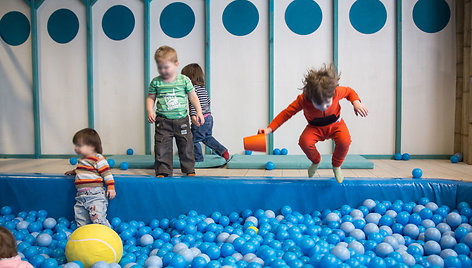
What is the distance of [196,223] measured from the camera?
112 inches

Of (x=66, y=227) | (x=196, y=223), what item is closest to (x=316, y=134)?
(x=196, y=223)

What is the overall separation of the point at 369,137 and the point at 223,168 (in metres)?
1.85

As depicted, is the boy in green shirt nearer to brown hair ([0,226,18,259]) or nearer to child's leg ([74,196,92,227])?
child's leg ([74,196,92,227])

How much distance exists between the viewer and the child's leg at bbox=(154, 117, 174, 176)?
327cm

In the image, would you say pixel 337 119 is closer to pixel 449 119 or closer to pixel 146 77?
pixel 449 119

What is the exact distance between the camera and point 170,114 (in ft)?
10.7

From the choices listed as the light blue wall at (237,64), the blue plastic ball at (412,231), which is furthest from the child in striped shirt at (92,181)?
the light blue wall at (237,64)

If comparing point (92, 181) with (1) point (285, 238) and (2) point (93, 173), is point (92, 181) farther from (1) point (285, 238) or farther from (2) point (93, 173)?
(1) point (285, 238)

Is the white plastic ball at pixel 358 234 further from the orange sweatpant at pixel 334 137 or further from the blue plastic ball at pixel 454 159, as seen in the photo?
the blue plastic ball at pixel 454 159

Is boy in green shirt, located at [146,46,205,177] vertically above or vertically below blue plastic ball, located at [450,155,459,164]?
above

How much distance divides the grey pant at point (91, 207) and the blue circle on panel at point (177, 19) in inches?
104

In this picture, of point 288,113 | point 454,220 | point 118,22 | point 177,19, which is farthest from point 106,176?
point 118,22

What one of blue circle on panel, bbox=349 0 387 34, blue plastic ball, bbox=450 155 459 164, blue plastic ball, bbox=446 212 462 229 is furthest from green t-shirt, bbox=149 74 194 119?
blue plastic ball, bbox=450 155 459 164

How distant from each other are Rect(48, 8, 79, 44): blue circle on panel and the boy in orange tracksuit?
3381 mm
